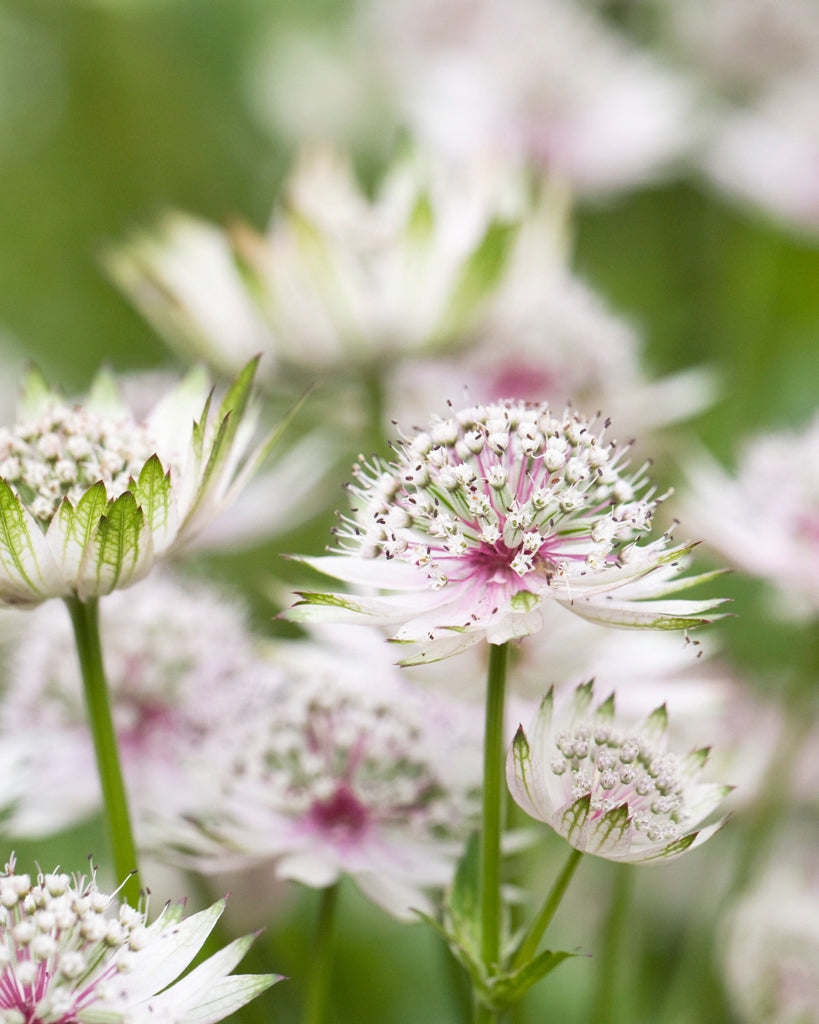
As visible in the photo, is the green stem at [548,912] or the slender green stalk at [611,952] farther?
the slender green stalk at [611,952]

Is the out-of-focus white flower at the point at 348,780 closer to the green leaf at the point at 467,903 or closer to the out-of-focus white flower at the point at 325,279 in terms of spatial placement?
the green leaf at the point at 467,903

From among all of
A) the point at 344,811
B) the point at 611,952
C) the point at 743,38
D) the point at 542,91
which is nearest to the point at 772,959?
the point at 611,952

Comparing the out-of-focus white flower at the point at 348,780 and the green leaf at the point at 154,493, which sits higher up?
the green leaf at the point at 154,493

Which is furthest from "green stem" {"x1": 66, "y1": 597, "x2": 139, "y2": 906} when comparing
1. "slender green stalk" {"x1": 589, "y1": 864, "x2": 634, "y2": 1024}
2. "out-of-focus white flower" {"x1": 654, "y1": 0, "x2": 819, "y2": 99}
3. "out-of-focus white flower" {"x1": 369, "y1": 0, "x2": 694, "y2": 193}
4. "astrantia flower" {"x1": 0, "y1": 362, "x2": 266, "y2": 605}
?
"out-of-focus white flower" {"x1": 654, "y1": 0, "x2": 819, "y2": 99}

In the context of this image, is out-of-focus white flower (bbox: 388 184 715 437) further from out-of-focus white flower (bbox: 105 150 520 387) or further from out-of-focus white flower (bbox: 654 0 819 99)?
out-of-focus white flower (bbox: 654 0 819 99)

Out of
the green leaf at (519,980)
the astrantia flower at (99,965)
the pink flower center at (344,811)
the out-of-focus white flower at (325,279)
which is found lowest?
the astrantia flower at (99,965)

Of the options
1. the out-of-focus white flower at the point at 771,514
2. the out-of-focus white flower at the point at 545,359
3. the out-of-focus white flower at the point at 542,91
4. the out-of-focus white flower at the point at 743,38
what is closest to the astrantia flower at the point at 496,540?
the out-of-focus white flower at the point at 771,514

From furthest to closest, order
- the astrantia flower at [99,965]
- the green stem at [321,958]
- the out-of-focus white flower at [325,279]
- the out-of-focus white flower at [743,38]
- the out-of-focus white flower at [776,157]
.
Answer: the out-of-focus white flower at [743,38], the out-of-focus white flower at [776,157], the out-of-focus white flower at [325,279], the green stem at [321,958], the astrantia flower at [99,965]

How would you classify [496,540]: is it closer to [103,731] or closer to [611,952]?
[103,731]
